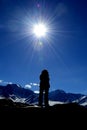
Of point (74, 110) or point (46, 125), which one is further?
point (74, 110)

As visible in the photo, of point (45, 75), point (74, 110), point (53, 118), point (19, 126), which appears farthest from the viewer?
point (45, 75)

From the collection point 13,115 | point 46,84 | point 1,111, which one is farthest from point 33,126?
point 46,84

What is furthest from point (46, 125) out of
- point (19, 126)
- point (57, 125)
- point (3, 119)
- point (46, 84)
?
point (46, 84)

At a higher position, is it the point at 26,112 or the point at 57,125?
the point at 26,112

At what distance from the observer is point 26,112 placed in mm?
22125

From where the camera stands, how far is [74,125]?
20.2m

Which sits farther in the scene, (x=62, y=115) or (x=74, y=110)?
(x=74, y=110)

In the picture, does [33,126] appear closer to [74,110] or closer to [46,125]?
[46,125]

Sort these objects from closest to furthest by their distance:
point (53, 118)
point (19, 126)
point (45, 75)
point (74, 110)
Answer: point (19, 126)
point (53, 118)
point (74, 110)
point (45, 75)

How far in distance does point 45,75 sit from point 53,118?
21255 mm

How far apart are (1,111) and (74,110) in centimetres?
748

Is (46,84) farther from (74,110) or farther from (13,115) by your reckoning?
(13,115)

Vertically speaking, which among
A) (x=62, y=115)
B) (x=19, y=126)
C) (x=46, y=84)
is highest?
(x=46, y=84)

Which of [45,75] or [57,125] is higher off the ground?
[45,75]
